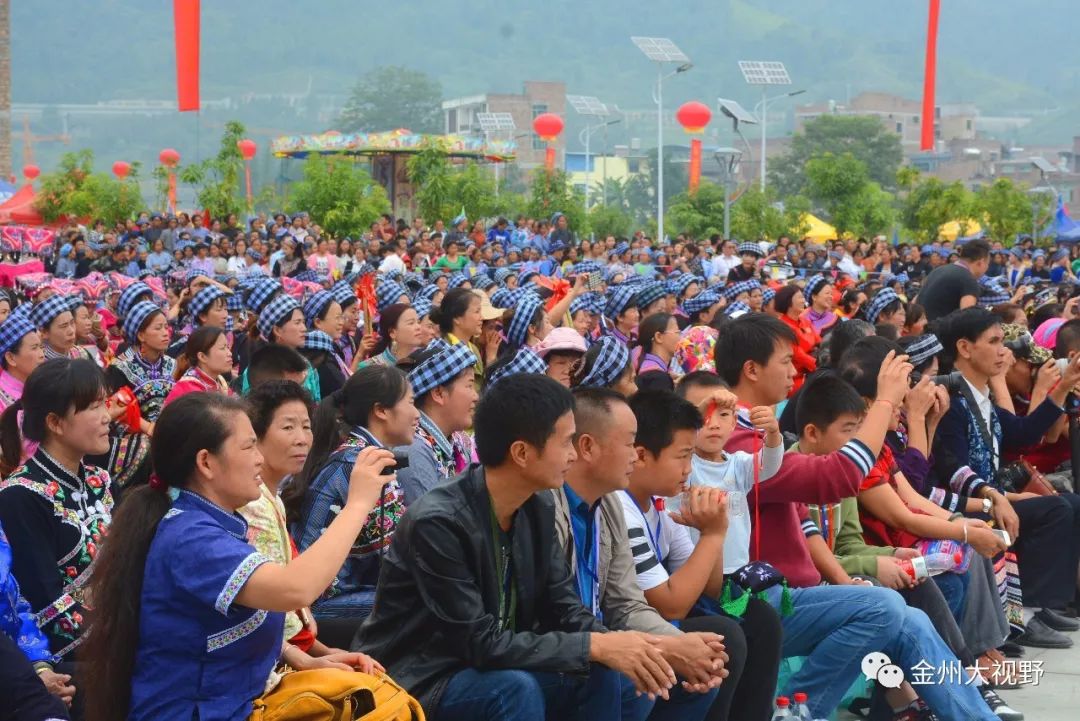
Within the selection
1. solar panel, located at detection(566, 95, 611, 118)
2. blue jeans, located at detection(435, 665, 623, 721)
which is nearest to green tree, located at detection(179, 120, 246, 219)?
blue jeans, located at detection(435, 665, 623, 721)

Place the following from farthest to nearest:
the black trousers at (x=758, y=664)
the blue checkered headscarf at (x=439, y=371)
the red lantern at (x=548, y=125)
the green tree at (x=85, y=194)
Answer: the red lantern at (x=548, y=125) < the green tree at (x=85, y=194) < the blue checkered headscarf at (x=439, y=371) < the black trousers at (x=758, y=664)

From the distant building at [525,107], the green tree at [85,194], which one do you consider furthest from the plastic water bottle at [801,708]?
the distant building at [525,107]

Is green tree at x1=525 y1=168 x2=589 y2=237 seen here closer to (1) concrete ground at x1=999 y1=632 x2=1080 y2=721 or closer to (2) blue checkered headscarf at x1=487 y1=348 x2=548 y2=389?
(2) blue checkered headscarf at x1=487 y1=348 x2=548 y2=389

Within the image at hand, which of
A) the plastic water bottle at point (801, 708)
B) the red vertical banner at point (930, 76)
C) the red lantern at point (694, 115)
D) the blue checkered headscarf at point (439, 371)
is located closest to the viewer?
the plastic water bottle at point (801, 708)

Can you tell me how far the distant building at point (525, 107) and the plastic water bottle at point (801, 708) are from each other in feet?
346

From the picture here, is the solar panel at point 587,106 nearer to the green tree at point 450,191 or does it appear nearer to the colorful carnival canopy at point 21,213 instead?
the green tree at point 450,191

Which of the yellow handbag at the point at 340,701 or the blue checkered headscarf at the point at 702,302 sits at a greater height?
the blue checkered headscarf at the point at 702,302

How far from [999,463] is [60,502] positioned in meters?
4.52

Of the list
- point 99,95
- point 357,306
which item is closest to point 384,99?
point 99,95

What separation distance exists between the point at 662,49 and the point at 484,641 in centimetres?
4440

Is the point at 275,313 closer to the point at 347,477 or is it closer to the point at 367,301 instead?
the point at 367,301

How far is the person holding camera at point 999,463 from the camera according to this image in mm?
6297

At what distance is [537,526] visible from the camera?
12.2 feet

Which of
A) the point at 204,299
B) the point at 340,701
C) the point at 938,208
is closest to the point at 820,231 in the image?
the point at 938,208
